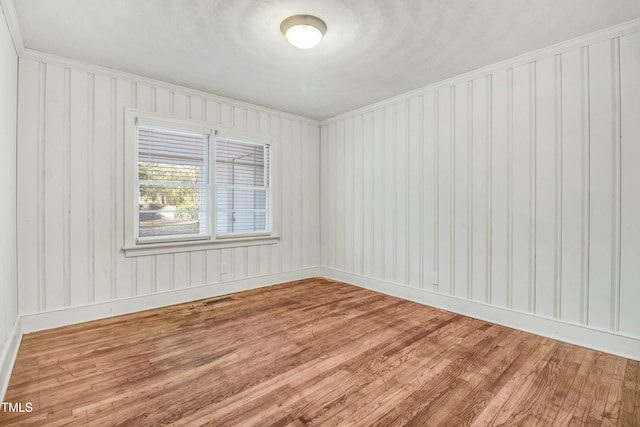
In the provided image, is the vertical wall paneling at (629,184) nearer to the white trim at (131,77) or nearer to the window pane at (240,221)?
the white trim at (131,77)

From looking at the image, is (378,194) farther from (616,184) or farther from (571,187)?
(616,184)

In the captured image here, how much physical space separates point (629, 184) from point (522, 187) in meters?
0.72

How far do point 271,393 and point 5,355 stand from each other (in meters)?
1.84

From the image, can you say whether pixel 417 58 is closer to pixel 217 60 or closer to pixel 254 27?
pixel 254 27

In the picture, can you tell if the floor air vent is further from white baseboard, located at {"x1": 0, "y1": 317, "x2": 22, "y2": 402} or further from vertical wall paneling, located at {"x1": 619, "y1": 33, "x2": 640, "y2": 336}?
vertical wall paneling, located at {"x1": 619, "y1": 33, "x2": 640, "y2": 336}

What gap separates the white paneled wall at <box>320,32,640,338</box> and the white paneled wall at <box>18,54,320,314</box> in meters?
2.47

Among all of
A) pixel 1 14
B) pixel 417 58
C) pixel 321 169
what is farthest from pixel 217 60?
pixel 321 169

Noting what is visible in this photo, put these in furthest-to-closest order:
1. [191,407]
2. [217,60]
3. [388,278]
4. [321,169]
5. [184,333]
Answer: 1. [321,169]
2. [388,278]
3. [217,60]
4. [184,333]
5. [191,407]

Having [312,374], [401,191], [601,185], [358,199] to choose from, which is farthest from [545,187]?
[312,374]

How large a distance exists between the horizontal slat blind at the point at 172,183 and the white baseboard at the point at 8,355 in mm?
1250

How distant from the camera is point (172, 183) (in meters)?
3.57

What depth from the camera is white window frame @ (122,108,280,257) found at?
10.8 feet

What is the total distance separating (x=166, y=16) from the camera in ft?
7.48

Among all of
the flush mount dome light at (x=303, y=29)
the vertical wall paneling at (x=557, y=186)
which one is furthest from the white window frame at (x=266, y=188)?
the vertical wall paneling at (x=557, y=186)
